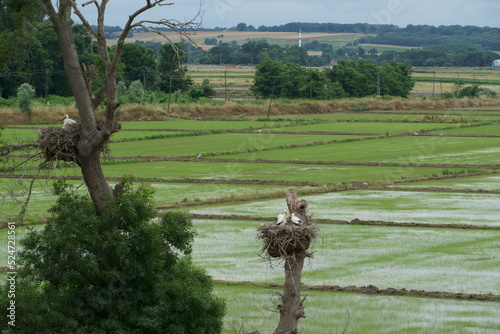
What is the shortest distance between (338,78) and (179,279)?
8526 centimetres

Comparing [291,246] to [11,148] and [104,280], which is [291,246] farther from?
[11,148]

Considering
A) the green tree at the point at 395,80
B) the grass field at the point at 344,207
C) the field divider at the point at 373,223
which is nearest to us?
the grass field at the point at 344,207

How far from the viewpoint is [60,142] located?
12.4m

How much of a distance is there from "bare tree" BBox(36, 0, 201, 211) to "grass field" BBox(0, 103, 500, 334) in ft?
2.68

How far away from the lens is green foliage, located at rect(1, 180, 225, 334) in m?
12.4

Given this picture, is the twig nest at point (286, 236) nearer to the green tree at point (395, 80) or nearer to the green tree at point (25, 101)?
the green tree at point (25, 101)

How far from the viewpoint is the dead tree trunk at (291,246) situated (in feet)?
34.3

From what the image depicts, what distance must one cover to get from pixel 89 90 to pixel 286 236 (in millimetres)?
4234

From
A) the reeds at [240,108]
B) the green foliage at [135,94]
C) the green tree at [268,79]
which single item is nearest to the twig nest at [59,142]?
the reeds at [240,108]

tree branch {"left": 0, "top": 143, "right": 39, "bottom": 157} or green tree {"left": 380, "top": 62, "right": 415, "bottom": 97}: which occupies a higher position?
tree branch {"left": 0, "top": 143, "right": 39, "bottom": 157}

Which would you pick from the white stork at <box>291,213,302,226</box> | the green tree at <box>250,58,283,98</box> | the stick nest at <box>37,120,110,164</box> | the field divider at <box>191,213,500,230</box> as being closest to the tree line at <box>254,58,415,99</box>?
the green tree at <box>250,58,283,98</box>

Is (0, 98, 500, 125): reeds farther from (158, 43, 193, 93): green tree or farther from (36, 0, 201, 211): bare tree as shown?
(36, 0, 201, 211): bare tree

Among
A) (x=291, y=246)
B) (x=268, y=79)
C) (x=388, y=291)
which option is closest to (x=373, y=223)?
(x=388, y=291)

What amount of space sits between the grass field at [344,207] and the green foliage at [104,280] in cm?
102
